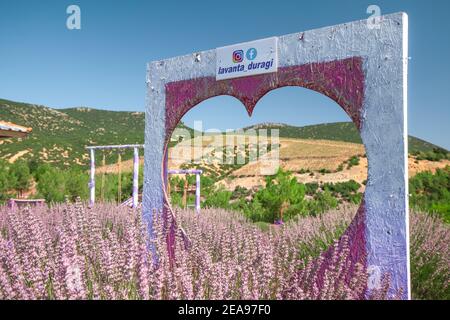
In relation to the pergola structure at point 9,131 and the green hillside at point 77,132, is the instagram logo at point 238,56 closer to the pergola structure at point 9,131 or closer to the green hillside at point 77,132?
the pergola structure at point 9,131

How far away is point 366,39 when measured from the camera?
4762mm

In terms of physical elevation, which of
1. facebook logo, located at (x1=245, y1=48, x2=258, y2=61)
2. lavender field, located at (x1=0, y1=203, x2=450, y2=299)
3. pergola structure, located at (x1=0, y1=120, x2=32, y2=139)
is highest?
facebook logo, located at (x1=245, y1=48, x2=258, y2=61)

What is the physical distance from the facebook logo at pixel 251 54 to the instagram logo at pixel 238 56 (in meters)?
0.06

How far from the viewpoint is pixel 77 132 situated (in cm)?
6575

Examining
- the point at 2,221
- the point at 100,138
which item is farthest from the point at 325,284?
the point at 100,138

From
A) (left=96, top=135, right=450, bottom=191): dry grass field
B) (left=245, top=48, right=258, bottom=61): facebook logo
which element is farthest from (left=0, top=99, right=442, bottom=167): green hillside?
(left=245, top=48, right=258, bottom=61): facebook logo

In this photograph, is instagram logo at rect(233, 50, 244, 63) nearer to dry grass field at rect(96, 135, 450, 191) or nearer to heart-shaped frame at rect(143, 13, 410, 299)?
heart-shaped frame at rect(143, 13, 410, 299)

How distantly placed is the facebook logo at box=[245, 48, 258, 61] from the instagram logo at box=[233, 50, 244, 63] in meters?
0.06

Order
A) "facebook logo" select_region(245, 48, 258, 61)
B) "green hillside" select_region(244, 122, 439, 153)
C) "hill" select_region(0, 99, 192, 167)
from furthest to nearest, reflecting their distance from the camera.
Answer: "green hillside" select_region(244, 122, 439, 153)
"hill" select_region(0, 99, 192, 167)
"facebook logo" select_region(245, 48, 258, 61)

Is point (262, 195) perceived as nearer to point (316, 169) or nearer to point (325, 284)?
point (325, 284)

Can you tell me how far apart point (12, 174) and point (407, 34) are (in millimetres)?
18574

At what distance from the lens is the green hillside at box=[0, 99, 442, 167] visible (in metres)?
49.1

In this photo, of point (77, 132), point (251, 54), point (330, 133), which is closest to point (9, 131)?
point (251, 54)

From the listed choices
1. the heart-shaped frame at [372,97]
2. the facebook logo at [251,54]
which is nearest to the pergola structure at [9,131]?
the facebook logo at [251,54]
